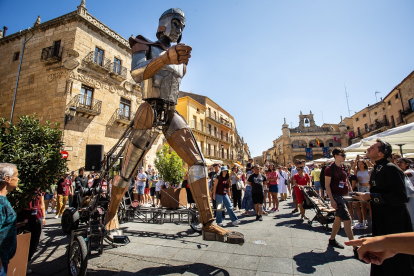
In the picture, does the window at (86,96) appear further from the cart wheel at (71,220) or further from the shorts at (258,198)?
the shorts at (258,198)

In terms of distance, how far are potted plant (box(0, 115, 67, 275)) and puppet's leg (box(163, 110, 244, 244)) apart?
5.11 feet

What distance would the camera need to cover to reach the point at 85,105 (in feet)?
45.8

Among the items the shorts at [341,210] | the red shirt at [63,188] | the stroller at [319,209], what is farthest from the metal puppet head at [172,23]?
the red shirt at [63,188]

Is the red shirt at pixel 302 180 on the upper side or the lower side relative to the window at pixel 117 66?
lower

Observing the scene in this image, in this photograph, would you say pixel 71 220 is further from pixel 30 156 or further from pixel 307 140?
pixel 307 140

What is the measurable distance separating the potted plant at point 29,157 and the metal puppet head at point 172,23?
2176mm

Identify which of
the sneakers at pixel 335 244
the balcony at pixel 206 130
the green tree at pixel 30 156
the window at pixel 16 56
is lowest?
the sneakers at pixel 335 244

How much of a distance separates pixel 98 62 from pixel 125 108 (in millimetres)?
3791

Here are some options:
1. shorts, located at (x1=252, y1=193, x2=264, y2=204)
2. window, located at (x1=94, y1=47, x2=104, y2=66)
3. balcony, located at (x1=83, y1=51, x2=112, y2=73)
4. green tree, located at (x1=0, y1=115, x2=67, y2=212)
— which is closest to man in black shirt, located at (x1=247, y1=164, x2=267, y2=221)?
shorts, located at (x1=252, y1=193, x2=264, y2=204)

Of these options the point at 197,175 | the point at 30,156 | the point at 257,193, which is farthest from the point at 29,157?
the point at 257,193

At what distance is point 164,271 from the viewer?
7.75ft

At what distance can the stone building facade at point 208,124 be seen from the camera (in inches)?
1081

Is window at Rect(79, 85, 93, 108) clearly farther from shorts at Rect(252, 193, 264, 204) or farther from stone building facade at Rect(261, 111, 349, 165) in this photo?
stone building facade at Rect(261, 111, 349, 165)

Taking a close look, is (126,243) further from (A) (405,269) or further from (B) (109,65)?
(B) (109,65)
